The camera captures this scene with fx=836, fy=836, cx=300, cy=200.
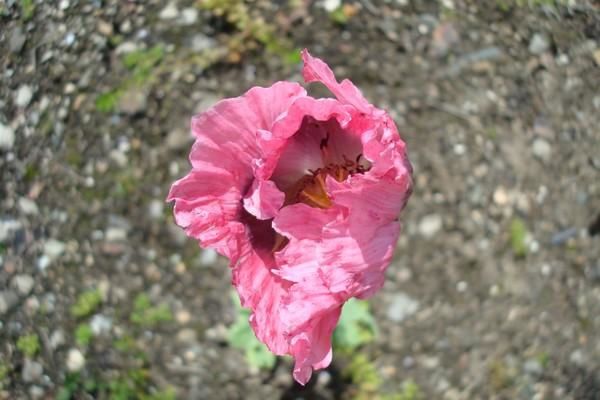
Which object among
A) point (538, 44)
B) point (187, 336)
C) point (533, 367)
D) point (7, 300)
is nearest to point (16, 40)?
point (7, 300)

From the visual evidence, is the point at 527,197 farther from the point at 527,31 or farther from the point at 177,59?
the point at 177,59

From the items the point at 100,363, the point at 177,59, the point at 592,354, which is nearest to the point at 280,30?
the point at 177,59

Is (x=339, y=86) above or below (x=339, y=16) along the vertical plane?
above

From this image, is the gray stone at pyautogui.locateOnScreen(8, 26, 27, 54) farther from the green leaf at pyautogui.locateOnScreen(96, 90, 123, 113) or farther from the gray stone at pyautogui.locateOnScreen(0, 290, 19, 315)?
the gray stone at pyautogui.locateOnScreen(0, 290, 19, 315)

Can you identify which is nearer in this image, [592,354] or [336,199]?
[336,199]

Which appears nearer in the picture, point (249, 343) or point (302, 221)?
point (302, 221)

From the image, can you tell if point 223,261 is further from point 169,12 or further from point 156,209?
point 169,12
